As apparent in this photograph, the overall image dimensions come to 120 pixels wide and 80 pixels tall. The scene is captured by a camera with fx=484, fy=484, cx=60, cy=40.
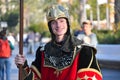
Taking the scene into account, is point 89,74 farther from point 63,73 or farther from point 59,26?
point 59,26

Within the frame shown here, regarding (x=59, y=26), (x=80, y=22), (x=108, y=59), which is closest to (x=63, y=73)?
(x=59, y=26)

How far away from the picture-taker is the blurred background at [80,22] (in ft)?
59.2

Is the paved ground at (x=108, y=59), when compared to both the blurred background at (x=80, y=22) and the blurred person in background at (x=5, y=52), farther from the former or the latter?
the blurred person in background at (x=5, y=52)

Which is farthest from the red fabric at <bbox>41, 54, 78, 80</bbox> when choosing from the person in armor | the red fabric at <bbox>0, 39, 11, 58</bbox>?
the red fabric at <bbox>0, 39, 11, 58</bbox>

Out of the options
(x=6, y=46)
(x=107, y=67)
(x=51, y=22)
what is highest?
(x=51, y=22)

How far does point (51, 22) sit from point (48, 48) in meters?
0.22

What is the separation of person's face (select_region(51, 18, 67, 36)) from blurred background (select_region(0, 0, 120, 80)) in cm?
186

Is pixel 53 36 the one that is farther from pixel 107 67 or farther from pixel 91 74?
pixel 107 67

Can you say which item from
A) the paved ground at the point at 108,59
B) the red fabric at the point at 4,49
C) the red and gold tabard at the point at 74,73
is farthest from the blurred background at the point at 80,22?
the red fabric at the point at 4,49

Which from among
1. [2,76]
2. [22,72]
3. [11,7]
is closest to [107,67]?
[2,76]

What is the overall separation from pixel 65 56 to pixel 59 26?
0.24 meters

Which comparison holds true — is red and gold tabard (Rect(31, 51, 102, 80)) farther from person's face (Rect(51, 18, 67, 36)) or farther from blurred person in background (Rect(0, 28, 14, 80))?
blurred person in background (Rect(0, 28, 14, 80))

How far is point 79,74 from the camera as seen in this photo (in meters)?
3.67

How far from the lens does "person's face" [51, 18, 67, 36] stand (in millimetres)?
3721
